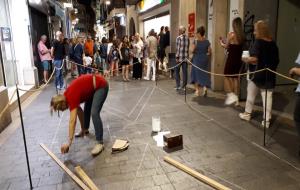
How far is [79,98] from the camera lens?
4.45 meters

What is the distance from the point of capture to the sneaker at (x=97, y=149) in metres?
4.66

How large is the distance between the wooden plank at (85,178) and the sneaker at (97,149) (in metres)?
0.49

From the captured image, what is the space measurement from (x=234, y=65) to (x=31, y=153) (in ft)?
15.4

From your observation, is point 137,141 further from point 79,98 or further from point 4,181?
point 4,181

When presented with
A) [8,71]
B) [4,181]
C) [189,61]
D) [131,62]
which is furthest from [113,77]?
[4,181]

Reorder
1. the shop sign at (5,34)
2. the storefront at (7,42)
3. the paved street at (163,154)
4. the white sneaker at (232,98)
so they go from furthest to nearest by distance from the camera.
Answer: the storefront at (7,42) → the shop sign at (5,34) → the white sneaker at (232,98) → the paved street at (163,154)

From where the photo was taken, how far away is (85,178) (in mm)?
3871

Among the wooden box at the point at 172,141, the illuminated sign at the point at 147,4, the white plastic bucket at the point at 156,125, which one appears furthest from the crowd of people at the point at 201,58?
the illuminated sign at the point at 147,4

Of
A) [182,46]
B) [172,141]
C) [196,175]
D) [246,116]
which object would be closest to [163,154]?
[172,141]

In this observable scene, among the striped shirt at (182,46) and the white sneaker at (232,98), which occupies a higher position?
the striped shirt at (182,46)

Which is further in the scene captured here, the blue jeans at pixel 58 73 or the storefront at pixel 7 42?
the blue jeans at pixel 58 73

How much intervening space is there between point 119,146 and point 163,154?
0.72 m

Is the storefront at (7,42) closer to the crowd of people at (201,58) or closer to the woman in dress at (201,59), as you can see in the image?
the crowd of people at (201,58)

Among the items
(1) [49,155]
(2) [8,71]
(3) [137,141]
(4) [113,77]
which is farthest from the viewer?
(4) [113,77]
